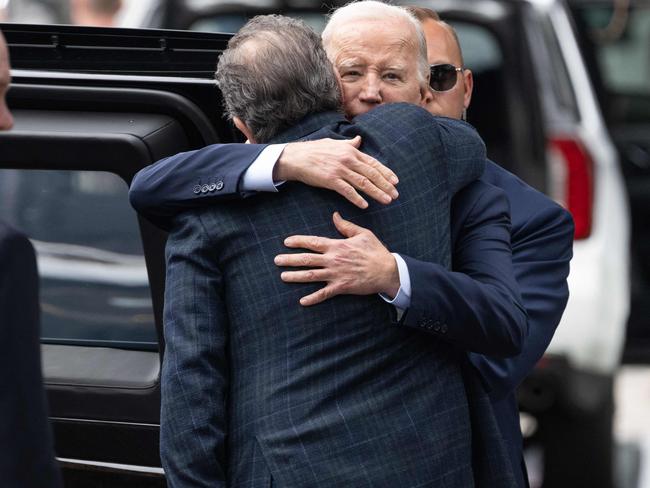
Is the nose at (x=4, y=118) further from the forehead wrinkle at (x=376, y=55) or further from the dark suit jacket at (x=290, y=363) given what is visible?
the forehead wrinkle at (x=376, y=55)

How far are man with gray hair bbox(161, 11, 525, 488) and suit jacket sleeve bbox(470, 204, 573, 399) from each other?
15.3 inches

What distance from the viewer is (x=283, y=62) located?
2.18 m

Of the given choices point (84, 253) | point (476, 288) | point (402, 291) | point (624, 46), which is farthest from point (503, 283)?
point (624, 46)

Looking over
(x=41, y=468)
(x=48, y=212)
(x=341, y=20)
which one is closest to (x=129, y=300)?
(x=48, y=212)

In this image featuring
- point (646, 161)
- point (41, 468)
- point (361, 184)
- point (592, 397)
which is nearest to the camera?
point (41, 468)

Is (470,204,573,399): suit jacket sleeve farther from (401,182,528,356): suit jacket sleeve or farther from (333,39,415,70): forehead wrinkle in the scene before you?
(333,39,415,70): forehead wrinkle

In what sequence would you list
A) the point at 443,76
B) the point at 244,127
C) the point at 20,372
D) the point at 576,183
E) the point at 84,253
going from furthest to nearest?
the point at 576,183 < the point at 84,253 < the point at 443,76 < the point at 244,127 < the point at 20,372

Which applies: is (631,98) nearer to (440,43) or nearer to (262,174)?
(440,43)

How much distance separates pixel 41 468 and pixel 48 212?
1.49m

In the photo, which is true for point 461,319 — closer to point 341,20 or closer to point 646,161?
point 341,20

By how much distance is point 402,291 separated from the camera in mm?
2174

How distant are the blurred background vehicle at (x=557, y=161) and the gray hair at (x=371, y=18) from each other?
2.50 meters

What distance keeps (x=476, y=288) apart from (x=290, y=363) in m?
0.30

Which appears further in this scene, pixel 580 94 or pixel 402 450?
pixel 580 94
